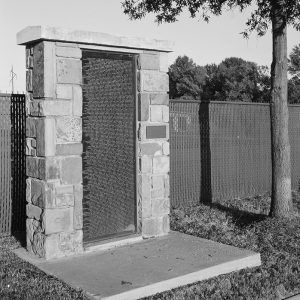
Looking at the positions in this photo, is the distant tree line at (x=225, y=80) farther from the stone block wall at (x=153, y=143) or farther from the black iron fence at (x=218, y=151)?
the stone block wall at (x=153, y=143)

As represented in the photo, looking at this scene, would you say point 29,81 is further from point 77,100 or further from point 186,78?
point 186,78

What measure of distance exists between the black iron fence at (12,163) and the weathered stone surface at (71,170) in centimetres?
192

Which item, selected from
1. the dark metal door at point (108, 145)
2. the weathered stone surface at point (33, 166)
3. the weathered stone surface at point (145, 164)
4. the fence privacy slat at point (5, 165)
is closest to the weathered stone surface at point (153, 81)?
the dark metal door at point (108, 145)

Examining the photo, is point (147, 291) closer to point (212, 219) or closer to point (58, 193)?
point (58, 193)

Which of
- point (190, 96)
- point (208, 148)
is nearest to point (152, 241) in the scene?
point (208, 148)

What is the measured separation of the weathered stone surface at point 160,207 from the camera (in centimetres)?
670

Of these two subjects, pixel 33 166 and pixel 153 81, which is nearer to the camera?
pixel 33 166

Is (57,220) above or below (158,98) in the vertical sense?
below

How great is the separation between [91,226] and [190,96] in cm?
5623

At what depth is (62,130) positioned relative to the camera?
5762 mm

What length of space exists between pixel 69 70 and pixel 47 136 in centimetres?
79

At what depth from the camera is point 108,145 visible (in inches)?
247

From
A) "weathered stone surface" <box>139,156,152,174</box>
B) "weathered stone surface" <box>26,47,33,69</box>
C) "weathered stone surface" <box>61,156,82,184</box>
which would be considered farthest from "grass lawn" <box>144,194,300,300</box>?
"weathered stone surface" <box>26,47,33,69</box>

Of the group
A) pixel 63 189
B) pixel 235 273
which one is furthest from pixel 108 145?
pixel 235 273
